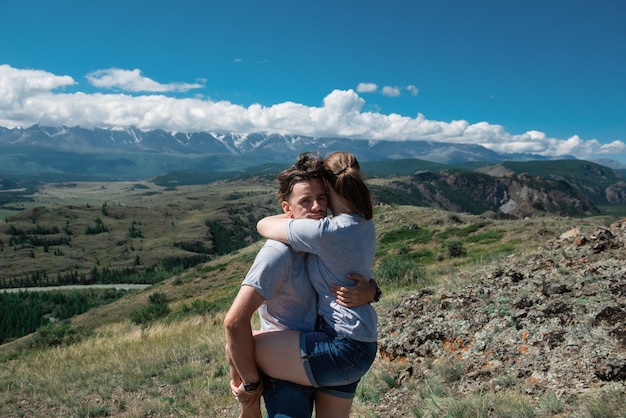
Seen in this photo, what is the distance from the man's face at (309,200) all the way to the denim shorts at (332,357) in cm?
83

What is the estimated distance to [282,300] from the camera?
3127 mm

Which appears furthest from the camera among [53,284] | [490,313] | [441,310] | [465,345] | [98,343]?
[53,284]

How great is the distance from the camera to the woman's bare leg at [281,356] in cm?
301

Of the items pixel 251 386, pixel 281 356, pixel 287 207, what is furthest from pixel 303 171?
pixel 251 386

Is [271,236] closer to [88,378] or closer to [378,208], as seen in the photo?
[88,378]

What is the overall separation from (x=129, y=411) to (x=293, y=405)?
15.1 feet

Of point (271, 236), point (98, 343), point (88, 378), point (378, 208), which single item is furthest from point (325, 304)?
point (378, 208)

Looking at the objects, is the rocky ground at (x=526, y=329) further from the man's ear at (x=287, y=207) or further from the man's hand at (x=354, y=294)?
the man's ear at (x=287, y=207)

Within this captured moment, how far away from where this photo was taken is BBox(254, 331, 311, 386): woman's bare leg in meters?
3.01

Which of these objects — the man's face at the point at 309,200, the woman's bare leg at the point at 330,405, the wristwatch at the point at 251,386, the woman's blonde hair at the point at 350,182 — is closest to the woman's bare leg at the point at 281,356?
the wristwatch at the point at 251,386

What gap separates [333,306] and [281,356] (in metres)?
0.50

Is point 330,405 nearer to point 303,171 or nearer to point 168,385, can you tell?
point 303,171

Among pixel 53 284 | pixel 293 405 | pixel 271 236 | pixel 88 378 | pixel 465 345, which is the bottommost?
pixel 53 284

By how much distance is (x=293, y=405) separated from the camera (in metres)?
3.07
